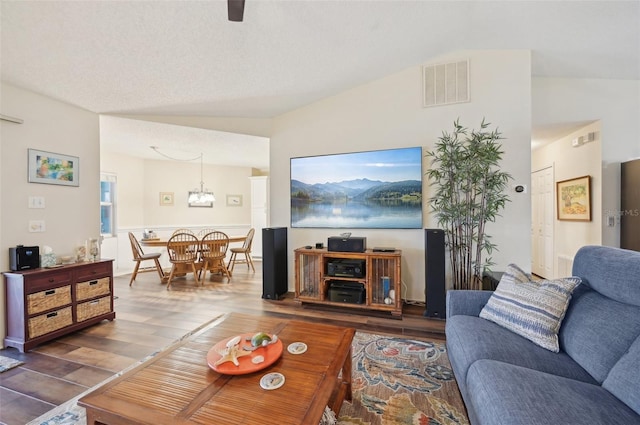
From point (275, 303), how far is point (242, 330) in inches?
74.6

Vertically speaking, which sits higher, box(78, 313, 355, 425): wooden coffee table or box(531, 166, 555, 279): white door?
box(531, 166, 555, 279): white door

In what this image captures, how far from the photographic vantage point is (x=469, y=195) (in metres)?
3.22

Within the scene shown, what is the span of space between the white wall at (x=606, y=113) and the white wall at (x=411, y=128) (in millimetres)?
914

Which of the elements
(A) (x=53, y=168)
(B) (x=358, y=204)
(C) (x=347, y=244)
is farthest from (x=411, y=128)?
(A) (x=53, y=168)

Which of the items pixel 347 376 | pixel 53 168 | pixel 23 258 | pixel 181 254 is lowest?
pixel 347 376

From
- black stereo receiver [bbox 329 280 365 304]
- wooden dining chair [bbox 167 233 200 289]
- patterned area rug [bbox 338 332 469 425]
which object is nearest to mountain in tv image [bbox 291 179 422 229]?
black stereo receiver [bbox 329 280 365 304]

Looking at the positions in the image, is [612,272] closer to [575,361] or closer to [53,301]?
[575,361]

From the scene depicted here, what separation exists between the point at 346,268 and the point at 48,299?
2.96 m

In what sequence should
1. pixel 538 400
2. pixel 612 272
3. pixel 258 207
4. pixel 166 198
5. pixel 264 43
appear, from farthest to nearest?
1. pixel 258 207
2. pixel 166 198
3. pixel 264 43
4. pixel 612 272
5. pixel 538 400

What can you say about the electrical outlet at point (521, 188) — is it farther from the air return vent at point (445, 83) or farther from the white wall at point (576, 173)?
the white wall at point (576, 173)

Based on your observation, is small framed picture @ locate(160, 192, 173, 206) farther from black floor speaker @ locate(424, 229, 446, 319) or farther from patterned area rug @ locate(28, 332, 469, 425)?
black floor speaker @ locate(424, 229, 446, 319)

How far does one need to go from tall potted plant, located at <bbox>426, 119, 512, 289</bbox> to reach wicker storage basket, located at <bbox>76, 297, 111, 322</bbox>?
387 cm

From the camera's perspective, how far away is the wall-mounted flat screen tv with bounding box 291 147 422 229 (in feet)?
11.4

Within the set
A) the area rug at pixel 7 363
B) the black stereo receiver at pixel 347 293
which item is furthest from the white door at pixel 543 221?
the area rug at pixel 7 363
